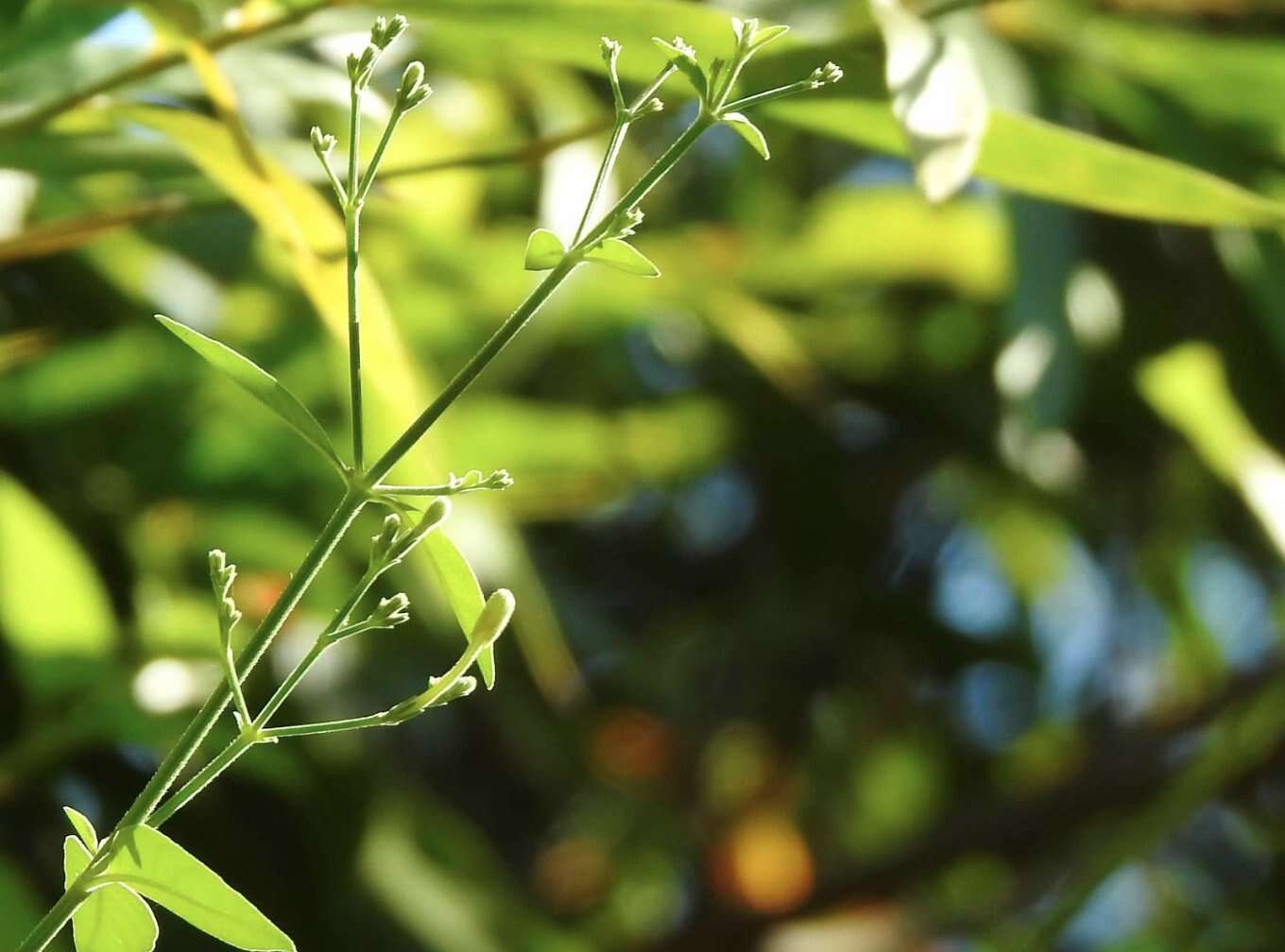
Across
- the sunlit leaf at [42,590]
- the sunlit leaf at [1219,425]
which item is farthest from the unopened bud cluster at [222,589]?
the sunlit leaf at [1219,425]

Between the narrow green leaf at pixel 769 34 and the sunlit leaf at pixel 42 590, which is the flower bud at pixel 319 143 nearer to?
the narrow green leaf at pixel 769 34

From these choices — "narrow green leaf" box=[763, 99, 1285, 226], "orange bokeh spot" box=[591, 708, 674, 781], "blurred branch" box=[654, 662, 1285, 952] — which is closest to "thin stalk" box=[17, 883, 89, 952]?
"narrow green leaf" box=[763, 99, 1285, 226]

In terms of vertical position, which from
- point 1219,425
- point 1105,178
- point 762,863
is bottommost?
point 762,863

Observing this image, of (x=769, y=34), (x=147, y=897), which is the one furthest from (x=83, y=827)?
(x=769, y=34)

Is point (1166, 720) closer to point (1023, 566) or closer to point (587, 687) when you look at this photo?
point (1023, 566)

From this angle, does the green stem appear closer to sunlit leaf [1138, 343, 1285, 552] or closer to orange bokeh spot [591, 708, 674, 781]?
sunlit leaf [1138, 343, 1285, 552]

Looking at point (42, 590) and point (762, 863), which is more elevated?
point (42, 590)

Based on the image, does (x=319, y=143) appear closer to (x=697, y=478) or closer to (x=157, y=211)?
(x=157, y=211)
